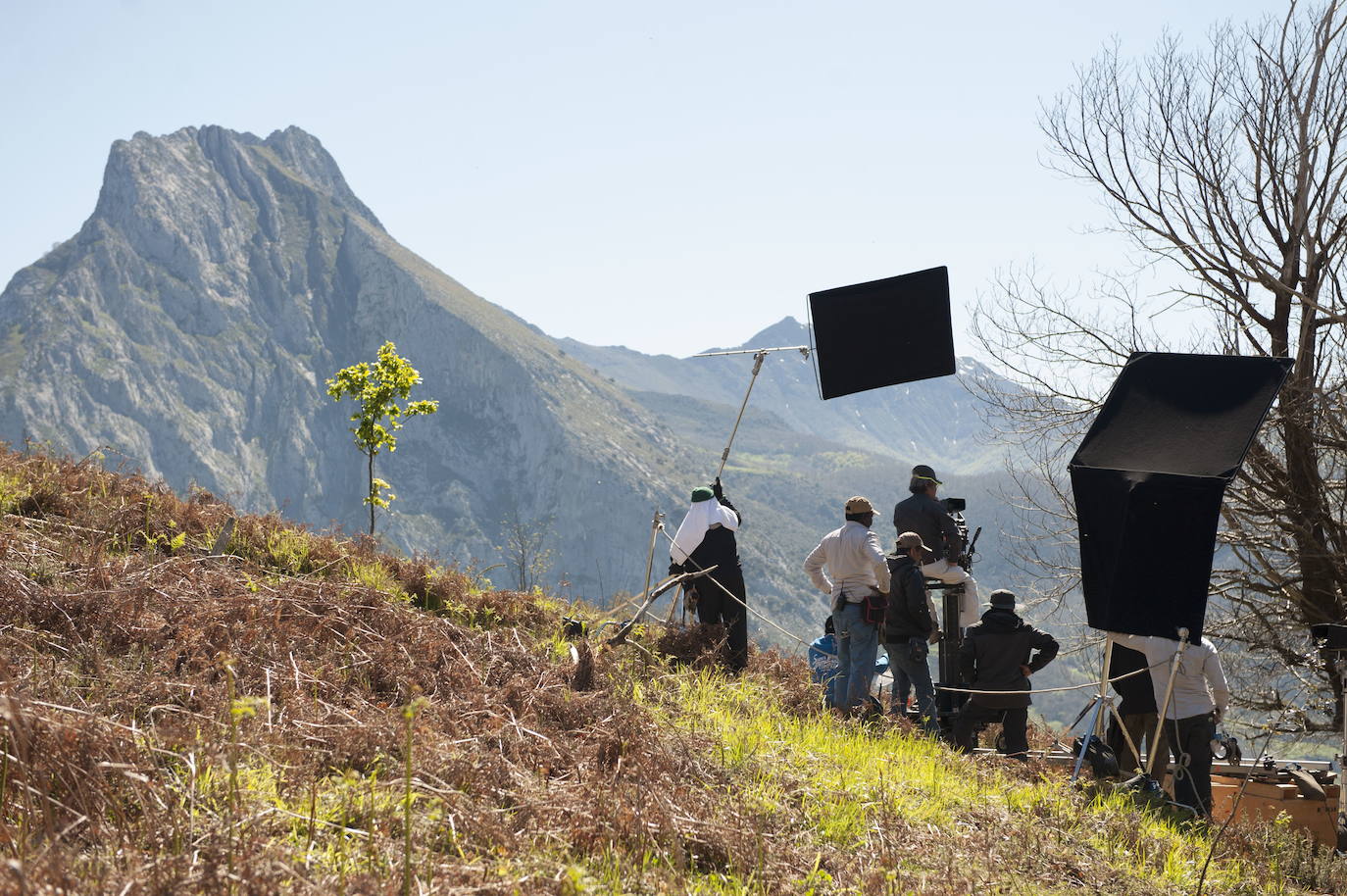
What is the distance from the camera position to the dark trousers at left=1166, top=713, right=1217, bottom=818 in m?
7.44

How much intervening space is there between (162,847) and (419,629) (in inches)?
130

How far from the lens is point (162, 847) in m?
3.46

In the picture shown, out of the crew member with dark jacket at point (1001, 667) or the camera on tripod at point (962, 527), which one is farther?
the camera on tripod at point (962, 527)

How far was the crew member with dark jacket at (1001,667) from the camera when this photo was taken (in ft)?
29.6

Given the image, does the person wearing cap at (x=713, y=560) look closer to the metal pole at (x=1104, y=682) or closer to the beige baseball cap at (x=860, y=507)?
the beige baseball cap at (x=860, y=507)

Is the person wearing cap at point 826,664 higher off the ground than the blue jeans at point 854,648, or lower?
lower

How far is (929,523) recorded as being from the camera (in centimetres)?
1013

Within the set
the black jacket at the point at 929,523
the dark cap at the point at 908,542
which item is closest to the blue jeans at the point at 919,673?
the dark cap at the point at 908,542

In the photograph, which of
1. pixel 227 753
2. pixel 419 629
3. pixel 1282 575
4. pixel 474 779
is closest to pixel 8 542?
pixel 419 629

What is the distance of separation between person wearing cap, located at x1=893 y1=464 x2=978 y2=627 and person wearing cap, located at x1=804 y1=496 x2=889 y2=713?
106cm

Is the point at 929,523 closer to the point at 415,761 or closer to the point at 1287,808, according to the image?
the point at 1287,808

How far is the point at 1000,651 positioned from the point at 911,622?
83 centimetres

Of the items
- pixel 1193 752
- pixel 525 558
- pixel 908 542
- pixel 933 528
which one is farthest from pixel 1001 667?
pixel 525 558

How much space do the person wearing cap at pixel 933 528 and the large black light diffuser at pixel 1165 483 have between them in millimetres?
1839
